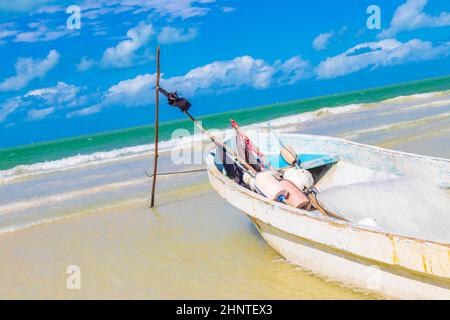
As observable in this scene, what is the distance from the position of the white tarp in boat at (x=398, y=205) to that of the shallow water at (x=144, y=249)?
2.84 ft

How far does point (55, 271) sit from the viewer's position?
5.99 m

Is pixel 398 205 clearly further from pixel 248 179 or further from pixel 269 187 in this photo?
pixel 248 179

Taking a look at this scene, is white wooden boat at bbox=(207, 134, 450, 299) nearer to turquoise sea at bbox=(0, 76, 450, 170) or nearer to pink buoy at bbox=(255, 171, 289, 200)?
pink buoy at bbox=(255, 171, 289, 200)

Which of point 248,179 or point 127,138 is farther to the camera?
point 127,138

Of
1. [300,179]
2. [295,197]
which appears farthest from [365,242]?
[300,179]

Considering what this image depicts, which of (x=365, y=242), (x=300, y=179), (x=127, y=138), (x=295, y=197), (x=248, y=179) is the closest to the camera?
(x=365, y=242)

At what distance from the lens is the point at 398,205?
4.93m

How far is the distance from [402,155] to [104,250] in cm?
425

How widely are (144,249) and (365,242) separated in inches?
137

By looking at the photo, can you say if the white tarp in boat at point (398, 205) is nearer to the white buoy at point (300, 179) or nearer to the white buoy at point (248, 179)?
the white buoy at point (300, 179)

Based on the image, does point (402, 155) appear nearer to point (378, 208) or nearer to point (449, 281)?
point (378, 208)
